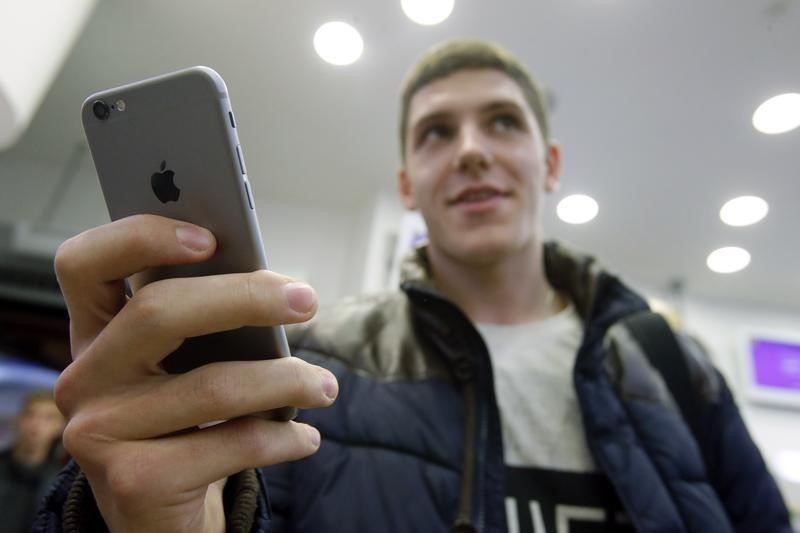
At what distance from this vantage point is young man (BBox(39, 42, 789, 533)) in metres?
0.19

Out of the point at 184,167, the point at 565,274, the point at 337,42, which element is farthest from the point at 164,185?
the point at 565,274

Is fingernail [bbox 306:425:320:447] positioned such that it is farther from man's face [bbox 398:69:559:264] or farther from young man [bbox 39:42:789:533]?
man's face [bbox 398:69:559:264]

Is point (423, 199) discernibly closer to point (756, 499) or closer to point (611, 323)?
point (611, 323)

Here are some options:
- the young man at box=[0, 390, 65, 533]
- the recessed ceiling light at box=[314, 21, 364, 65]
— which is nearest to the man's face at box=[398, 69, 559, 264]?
the recessed ceiling light at box=[314, 21, 364, 65]

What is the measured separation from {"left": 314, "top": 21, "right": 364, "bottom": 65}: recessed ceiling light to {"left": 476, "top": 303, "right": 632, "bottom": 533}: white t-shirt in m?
0.42

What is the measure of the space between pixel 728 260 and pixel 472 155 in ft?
1.09

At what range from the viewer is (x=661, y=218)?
576mm

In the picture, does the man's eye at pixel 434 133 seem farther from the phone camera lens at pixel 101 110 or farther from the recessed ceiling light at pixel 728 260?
the phone camera lens at pixel 101 110

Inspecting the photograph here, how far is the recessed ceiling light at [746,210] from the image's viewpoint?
389mm

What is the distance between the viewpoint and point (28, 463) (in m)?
0.67

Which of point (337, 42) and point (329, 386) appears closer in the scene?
point (329, 386)

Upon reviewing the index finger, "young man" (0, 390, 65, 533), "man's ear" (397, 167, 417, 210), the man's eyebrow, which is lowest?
"young man" (0, 390, 65, 533)

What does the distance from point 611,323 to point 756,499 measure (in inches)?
11.4

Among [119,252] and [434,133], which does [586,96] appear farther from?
[119,252]
